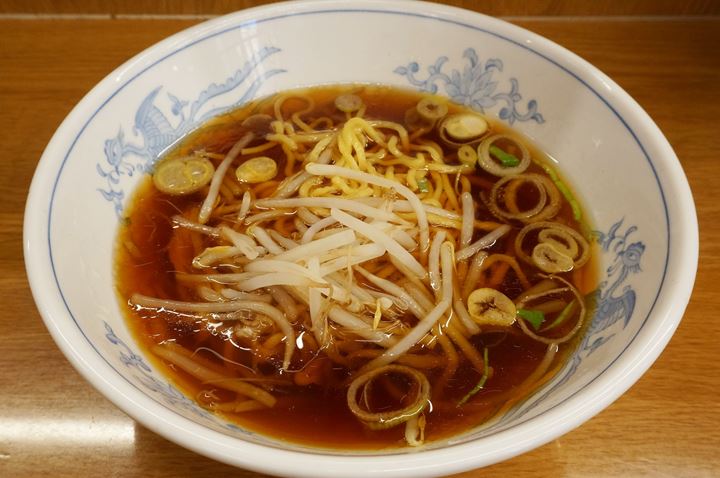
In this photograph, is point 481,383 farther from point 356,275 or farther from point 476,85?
point 476,85

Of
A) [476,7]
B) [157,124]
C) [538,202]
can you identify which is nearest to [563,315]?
[538,202]

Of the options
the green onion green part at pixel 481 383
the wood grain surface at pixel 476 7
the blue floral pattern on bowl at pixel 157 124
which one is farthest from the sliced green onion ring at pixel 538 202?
the wood grain surface at pixel 476 7

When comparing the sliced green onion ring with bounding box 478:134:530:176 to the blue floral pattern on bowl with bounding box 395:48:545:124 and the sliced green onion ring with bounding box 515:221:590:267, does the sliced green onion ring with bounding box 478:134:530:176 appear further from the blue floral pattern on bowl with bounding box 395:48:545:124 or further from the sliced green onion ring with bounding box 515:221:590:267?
the sliced green onion ring with bounding box 515:221:590:267

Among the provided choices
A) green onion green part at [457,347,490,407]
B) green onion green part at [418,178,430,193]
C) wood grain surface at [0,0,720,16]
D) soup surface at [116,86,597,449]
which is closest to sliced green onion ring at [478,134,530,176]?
soup surface at [116,86,597,449]

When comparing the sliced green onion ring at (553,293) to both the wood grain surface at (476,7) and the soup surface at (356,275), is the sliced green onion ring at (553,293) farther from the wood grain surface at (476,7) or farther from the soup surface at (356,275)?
the wood grain surface at (476,7)

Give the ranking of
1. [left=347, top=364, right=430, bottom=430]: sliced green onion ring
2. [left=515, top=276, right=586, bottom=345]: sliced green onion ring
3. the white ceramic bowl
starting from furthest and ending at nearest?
1. [left=515, top=276, right=586, bottom=345]: sliced green onion ring
2. [left=347, top=364, right=430, bottom=430]: sliced green onion ring
3. the white ceramic bowl

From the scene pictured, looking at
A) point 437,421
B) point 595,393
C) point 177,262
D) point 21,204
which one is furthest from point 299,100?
point 595,393
